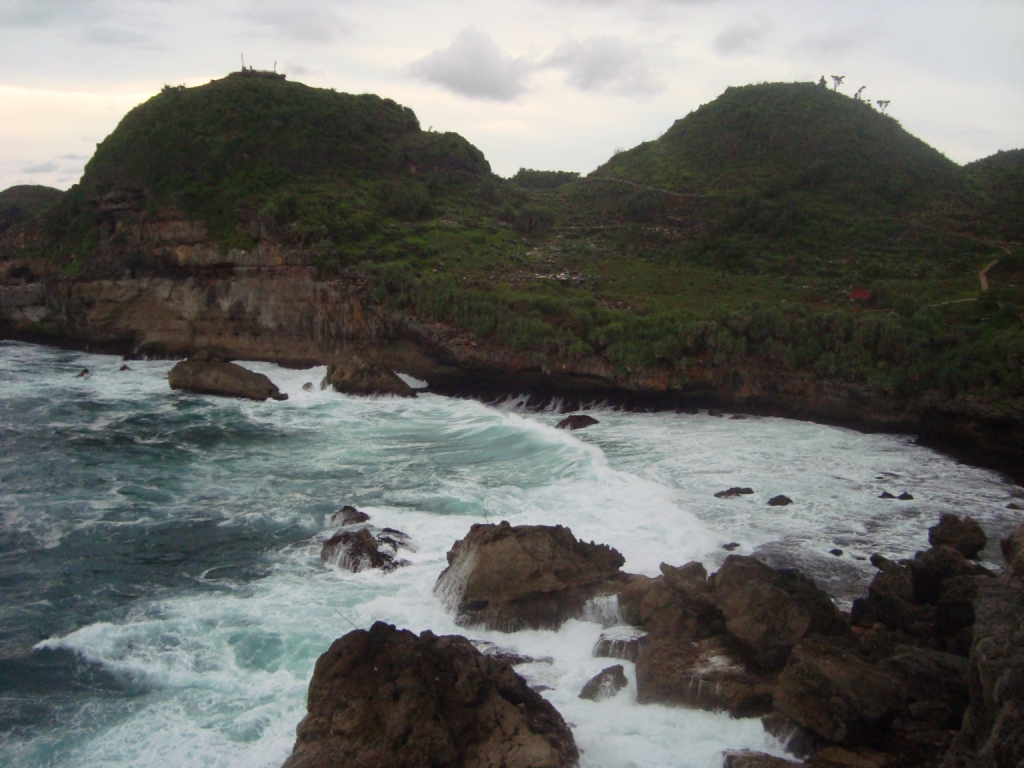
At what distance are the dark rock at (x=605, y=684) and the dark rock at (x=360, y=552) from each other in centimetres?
516

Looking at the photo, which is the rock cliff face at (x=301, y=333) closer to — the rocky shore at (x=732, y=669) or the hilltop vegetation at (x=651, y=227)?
the hilltop vegetation at (x=651, y=227)

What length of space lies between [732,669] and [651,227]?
36.6m

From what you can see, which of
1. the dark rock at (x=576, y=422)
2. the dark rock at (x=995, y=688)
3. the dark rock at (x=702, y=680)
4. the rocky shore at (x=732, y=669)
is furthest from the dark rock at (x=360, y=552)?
the dark rock at (x=576, y=422)

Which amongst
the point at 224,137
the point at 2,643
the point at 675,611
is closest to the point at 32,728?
the point at 2,643

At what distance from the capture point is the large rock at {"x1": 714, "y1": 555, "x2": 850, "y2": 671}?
36.7 ft

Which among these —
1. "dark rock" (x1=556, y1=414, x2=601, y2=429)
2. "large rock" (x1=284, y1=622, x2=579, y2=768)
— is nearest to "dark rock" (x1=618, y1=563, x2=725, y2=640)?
"large rock" (x1=284, y1=622, x2=579, y2=768)

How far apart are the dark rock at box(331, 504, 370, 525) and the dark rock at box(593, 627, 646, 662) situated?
22.7 ft

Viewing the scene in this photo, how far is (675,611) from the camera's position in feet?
40.6

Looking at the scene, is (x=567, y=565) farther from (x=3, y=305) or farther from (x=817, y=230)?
(x=3, y=305)

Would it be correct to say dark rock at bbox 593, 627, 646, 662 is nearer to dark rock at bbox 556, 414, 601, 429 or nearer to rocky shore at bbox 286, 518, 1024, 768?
rocky shore at bbox 286, 518, 1024, 768

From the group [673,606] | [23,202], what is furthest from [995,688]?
[23,202]

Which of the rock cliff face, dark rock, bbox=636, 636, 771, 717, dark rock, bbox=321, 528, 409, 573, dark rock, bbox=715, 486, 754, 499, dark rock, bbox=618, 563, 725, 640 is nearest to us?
dark rock, bbox=636, 636, 771, 717

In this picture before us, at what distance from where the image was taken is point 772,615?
11.5 metres

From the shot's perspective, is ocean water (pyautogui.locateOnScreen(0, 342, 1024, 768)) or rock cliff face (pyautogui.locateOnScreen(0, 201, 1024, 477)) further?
rock cliff face (pyautogui.locateOnScreen(0, 201, 1024, 477))
